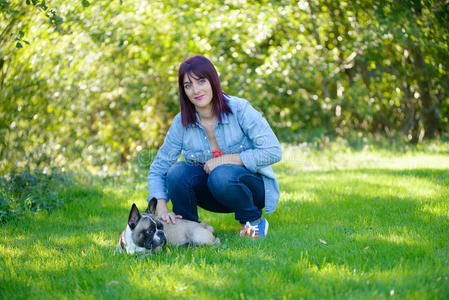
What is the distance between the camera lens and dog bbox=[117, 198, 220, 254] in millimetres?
3361

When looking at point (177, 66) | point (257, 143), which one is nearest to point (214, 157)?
point (257, 143)

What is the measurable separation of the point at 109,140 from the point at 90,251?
18.4 feet

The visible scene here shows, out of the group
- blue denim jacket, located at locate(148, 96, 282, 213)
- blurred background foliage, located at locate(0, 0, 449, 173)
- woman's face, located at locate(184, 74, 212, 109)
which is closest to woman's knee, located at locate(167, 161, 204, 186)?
blue denim jacket, located at locate(148, 96, 282, 213)

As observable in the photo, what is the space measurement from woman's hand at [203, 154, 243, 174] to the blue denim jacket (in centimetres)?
8

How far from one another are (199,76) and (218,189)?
97 cm

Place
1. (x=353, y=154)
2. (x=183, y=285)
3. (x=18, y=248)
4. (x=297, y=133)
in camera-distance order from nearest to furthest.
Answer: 1. (x=183, y=285)
2. (x=18, y=248)
3. (x=353, y=154)
4. (x=297, y=133)

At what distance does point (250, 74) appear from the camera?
8.91 metres

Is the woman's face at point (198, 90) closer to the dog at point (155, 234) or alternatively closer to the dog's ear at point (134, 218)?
the dog at point (155, 234)

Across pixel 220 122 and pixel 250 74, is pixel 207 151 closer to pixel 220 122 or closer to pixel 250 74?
pixel 220 122

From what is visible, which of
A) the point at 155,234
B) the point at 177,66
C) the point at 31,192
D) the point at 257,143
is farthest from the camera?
the point at 177,66

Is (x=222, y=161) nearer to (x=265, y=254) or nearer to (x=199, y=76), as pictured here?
(x=199, y=76)

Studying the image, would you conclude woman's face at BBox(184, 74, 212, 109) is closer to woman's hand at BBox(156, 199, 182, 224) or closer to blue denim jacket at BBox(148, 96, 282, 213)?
blue denim jacket at BBox(148, 96, 282, 213)

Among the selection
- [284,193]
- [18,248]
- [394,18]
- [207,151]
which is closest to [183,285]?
[207,151]

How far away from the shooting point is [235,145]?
3846 mm
